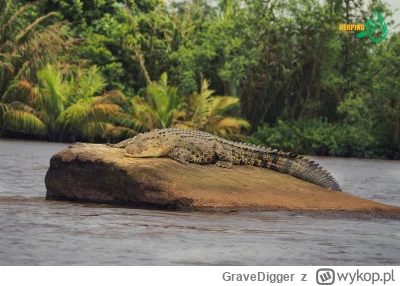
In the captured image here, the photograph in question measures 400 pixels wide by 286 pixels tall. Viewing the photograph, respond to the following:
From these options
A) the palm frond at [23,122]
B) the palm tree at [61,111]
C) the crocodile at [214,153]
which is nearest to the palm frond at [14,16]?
the palm tree at [61,111]

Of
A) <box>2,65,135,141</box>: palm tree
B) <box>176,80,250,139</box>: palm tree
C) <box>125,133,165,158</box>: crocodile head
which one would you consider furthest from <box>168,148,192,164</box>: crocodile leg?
<box>176,80,250,139</box>: palm tree

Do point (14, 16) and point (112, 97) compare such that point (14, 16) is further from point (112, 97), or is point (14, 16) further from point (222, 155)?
point (222, 155)

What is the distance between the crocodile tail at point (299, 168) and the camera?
43.0ft

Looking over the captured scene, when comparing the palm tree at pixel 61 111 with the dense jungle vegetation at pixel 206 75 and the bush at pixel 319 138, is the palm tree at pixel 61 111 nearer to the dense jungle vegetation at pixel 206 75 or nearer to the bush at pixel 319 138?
the dense jungle vegetation at pixel 206 75

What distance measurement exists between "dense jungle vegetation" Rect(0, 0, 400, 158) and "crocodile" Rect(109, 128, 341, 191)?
25.9 meters

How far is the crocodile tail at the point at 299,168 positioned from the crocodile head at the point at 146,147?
5.28ft

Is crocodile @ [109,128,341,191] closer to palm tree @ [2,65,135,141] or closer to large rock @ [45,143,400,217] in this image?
large rock @ [45,143,400,217]

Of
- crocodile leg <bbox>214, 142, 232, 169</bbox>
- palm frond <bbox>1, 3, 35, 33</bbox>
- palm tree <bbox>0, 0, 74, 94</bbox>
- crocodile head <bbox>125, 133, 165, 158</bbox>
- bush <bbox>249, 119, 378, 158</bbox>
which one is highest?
palm frond <bbox>1, 3, 35, 33</bbox>

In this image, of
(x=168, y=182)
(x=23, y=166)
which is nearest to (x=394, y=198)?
(x=168, y=182)

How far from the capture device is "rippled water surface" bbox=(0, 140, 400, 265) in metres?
8.16

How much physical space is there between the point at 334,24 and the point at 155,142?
99.3 ft

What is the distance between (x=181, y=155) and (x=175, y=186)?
116cm
